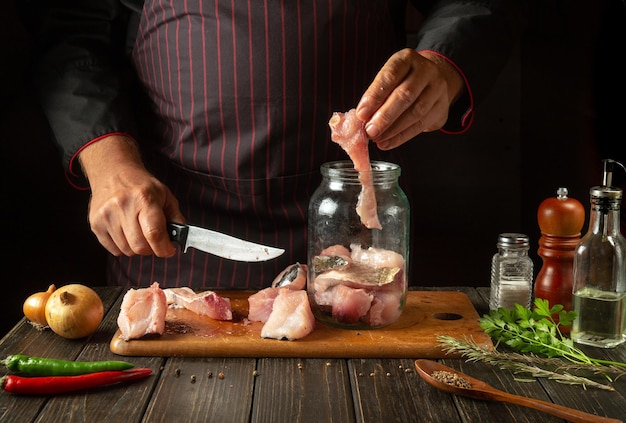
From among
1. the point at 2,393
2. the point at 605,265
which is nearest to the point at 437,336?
the point at 605,265

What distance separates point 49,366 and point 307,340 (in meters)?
0.54

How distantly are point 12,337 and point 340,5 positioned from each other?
1.23 m

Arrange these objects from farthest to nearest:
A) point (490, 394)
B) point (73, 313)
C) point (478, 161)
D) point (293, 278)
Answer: point (478, 161) → point (293, 278) → point (73, 313) → point (490, 394)

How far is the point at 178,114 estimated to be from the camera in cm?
233

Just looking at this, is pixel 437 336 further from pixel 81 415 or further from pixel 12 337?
pixel 12 337

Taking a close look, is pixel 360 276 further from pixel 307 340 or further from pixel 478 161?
pixel 478 161

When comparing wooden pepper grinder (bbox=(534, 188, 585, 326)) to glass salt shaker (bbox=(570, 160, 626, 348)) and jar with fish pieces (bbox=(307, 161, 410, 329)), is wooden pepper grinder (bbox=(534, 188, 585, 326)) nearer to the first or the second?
glass salt shaker (bbox=(570, 160, 626, 348))

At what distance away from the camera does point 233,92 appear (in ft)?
7.40

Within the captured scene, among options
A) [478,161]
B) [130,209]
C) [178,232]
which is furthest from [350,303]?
[478,161]

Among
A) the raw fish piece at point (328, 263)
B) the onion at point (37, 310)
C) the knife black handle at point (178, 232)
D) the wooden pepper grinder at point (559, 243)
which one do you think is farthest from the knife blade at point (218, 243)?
the wooden pepper grinder at point (559, 243)

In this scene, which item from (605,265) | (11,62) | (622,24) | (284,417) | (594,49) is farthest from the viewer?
(594,49)

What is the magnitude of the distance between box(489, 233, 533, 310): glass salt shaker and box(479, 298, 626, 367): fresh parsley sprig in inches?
3.8

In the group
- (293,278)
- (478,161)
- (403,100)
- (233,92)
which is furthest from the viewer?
(478,161)

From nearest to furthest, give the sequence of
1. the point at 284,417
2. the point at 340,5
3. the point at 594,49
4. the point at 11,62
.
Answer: the point at 284,417
the point at 340,5
the point at 11,62
the point at 594,49
